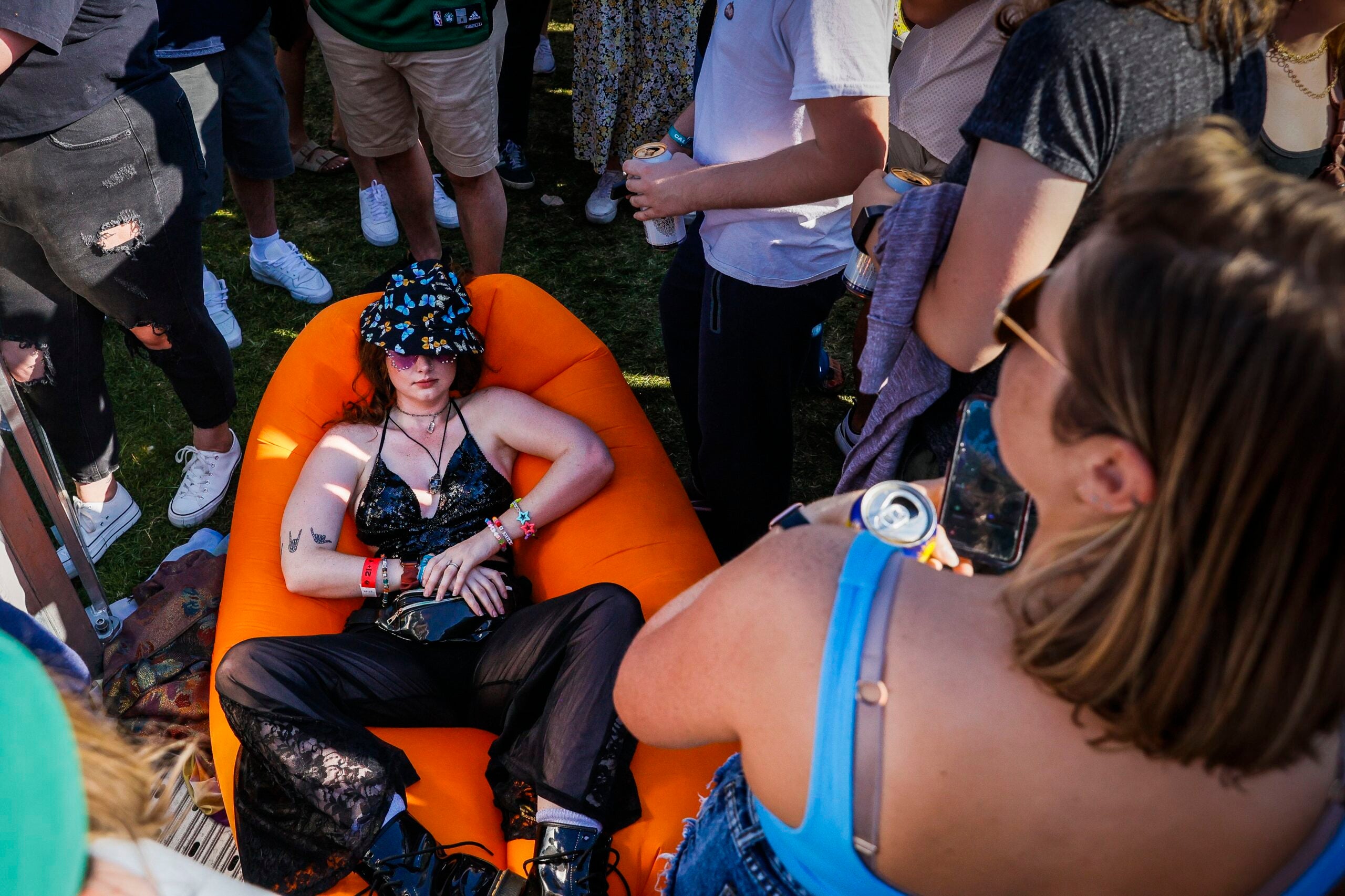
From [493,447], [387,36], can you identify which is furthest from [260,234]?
[493,447]

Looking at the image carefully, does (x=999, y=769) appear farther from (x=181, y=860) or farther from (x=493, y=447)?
(x=493, y=447)

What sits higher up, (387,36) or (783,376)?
(387,36)

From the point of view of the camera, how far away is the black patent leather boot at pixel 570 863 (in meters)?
1.81

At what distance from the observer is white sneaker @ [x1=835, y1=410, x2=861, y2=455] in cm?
322

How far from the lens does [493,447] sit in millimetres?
2539

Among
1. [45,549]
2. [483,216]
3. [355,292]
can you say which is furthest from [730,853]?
[355,292]

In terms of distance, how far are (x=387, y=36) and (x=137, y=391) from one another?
1.59m

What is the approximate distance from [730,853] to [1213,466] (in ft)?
2.41

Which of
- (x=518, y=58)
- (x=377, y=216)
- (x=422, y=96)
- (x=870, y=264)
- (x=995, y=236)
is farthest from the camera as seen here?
(x=518, y=58)

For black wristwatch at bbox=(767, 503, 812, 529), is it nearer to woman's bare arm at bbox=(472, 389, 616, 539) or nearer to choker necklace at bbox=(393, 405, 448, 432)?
woman's bare arm at bbox=(472, 389, 616, 539)

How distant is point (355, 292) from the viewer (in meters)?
3.85

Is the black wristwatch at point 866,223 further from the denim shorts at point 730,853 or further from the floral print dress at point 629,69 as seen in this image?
the floral print dress at point 629,69

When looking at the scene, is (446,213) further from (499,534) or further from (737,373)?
(737,373)

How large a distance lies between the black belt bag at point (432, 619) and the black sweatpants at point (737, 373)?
26.5 inches
